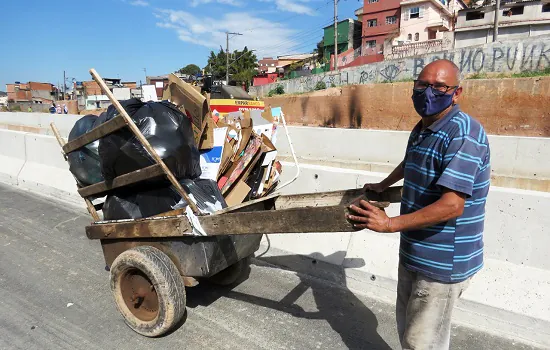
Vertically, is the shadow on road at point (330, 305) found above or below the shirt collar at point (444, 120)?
below

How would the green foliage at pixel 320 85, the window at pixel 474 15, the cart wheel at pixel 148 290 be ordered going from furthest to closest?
1. the window at pixel 474 15
2. the green foliage at pixel 320 85
3. the cart wheel at pixel 148 290

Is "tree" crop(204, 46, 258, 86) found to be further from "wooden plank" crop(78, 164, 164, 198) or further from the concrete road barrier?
"wooden plank" crop(78, 164, 164, 198)

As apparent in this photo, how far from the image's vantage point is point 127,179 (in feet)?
8.71

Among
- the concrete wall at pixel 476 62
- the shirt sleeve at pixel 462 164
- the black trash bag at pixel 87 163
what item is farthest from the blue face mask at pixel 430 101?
the concrete wall at pixel 476 62

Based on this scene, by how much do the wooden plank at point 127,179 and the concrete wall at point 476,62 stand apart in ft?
71.6

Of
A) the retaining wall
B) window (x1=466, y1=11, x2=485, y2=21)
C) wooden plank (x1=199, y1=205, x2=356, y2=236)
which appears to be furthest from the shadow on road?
window (x1=466, y1=11, x2=485, y2=21)

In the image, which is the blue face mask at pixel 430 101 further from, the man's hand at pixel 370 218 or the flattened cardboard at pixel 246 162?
the flattened cardboard at pixel 246 162

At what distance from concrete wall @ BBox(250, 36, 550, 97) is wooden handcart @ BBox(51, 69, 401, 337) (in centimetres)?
2111

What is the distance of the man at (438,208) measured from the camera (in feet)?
5.47

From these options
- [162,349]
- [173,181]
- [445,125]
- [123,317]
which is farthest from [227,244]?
[445,125]

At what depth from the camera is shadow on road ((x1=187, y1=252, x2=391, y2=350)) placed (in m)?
2.78

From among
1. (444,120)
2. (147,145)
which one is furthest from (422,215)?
(147,145)

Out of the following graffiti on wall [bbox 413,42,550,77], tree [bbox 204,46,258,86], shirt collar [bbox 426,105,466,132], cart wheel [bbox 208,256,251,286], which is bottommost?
cart wheel [bbox 208,256,251,286]

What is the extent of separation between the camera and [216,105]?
630cm
